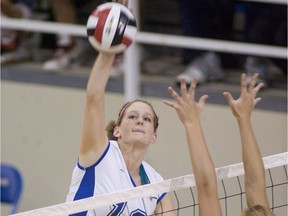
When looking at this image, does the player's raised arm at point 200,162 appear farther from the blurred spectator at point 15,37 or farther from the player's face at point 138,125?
the blurred spectator at point 15,37

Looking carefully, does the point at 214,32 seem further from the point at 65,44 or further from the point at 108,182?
the point at 108,182

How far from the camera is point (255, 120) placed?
275 inches

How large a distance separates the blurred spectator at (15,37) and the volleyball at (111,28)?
3643 millimetres

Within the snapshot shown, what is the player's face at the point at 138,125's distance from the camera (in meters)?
4.62

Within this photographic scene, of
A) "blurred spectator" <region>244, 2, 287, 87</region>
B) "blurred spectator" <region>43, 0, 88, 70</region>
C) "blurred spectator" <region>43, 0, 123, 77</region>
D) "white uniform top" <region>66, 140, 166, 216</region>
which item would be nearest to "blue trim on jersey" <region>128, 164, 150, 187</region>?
"white uniform top" <region>66, 140, 166, 216</region>

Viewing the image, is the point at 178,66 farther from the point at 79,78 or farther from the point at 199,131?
the point at 199,131

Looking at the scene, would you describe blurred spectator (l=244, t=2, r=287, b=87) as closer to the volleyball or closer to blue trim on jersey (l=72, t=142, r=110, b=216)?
blue trim on jersey (l=72, t=142, r=110, b=216)

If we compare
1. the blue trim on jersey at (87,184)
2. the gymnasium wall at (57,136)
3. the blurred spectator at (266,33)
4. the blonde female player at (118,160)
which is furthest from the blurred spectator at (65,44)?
the blue trim on jersey at (87,184)

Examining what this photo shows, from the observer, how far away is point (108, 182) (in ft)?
15.2

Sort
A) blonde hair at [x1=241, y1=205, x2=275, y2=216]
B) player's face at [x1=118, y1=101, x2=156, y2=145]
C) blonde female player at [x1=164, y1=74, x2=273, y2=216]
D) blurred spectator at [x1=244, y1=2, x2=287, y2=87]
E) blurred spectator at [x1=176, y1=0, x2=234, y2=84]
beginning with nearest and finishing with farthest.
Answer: blonde hair at [x1=241, y1=205, x2=275, y2=216] → blonde female player at [x1=164, y1=74, x2=273, y2=216] → player's face at [x1=118, y1=101, x2=156, y2=145] → blurred spectator at [x1=244, y1=2, x2=287, y2=87] → blurred spectator at [x1=176, y1=0, x2=234, y2=84]

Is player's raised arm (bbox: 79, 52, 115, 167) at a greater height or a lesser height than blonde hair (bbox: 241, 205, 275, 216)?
greater

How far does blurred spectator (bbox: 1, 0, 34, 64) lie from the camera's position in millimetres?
7863

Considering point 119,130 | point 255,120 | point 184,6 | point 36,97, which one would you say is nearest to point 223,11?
point 184,6

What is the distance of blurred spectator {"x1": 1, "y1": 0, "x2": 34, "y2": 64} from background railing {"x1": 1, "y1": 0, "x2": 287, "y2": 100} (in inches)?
5.8
